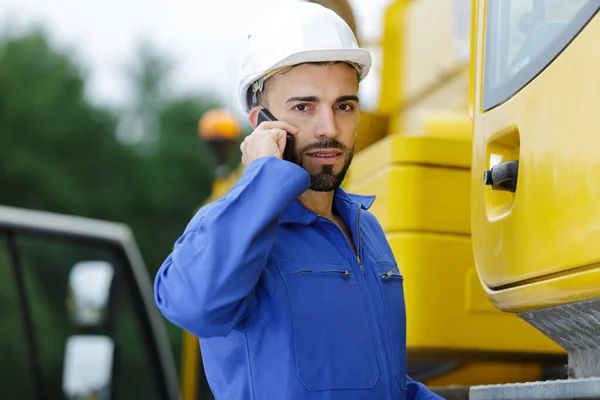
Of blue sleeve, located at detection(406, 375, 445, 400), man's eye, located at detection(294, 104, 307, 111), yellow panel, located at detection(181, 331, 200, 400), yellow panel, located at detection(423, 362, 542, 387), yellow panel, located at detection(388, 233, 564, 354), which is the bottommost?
yellow panel, located at detection(181, 331, 200, 400)

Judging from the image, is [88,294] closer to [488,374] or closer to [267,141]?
[488,374]

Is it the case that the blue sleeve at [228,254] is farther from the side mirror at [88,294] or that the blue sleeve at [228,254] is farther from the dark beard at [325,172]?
the side mirror at [88,294]

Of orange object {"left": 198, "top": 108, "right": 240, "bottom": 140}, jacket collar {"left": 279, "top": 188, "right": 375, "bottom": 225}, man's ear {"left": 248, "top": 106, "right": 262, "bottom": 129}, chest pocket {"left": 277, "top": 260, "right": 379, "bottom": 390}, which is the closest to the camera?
chest pocket {"left": 277, "top": 260, "right": 379, "bottom": 390}

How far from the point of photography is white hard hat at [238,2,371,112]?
6.49 feet

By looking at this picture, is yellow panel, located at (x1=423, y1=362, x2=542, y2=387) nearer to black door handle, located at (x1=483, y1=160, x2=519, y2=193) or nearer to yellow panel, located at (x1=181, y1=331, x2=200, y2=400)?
black door handle, located at (x1=483, y1=160, x2=519, y2=193)

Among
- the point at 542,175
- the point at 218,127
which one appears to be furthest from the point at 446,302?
the point at 218,127

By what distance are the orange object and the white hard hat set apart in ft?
11.4

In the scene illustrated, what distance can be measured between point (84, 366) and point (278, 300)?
200cm

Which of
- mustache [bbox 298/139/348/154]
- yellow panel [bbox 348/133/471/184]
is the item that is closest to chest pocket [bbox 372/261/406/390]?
mustache [bbox 298/139/348/154]

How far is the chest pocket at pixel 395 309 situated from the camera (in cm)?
199

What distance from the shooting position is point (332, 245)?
195 cm

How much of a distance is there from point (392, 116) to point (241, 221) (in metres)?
2.58

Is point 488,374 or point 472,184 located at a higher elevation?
point 472,184

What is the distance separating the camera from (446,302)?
270 cm
